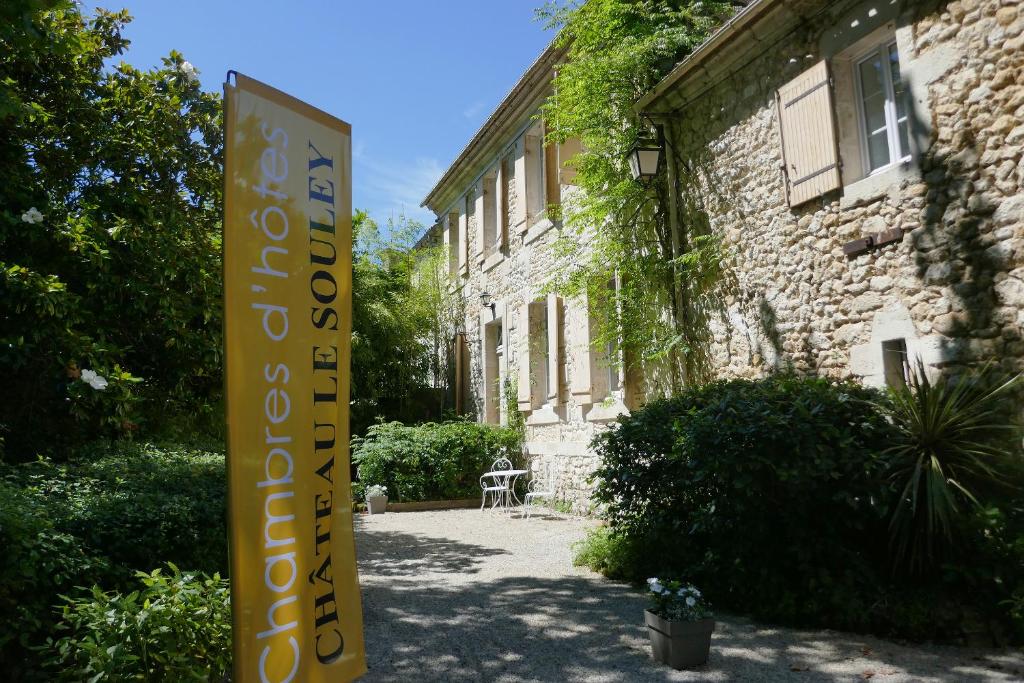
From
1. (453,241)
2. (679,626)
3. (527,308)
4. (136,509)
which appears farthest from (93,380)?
(453,241)

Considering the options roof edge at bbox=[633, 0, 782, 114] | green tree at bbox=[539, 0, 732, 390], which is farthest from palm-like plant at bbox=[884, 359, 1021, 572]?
roof edge at bbox=[633, 0, 782, 114]

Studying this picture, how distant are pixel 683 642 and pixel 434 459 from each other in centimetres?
781

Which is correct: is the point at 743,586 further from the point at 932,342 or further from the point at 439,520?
the point at 439,520

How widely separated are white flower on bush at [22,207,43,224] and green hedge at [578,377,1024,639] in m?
4.95

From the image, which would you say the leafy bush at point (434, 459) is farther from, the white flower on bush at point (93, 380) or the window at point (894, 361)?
the window at point (894, 361)

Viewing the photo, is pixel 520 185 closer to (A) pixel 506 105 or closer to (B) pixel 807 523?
(A) pixel 506 105

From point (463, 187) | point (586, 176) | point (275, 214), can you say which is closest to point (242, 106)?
point (275, 214)

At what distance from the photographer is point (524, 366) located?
36.4 feet

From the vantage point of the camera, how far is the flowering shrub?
3.79 metres

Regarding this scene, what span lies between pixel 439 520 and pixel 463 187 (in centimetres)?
759

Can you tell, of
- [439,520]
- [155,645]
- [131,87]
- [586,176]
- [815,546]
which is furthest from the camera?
[439,520]

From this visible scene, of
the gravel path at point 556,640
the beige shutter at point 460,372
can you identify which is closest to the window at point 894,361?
the gravel path at point 556,640

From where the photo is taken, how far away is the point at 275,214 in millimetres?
2434

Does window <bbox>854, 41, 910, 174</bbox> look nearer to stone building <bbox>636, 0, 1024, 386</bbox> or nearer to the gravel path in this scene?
stone building <bbox>636, 0, 1024, 386</bbox>
